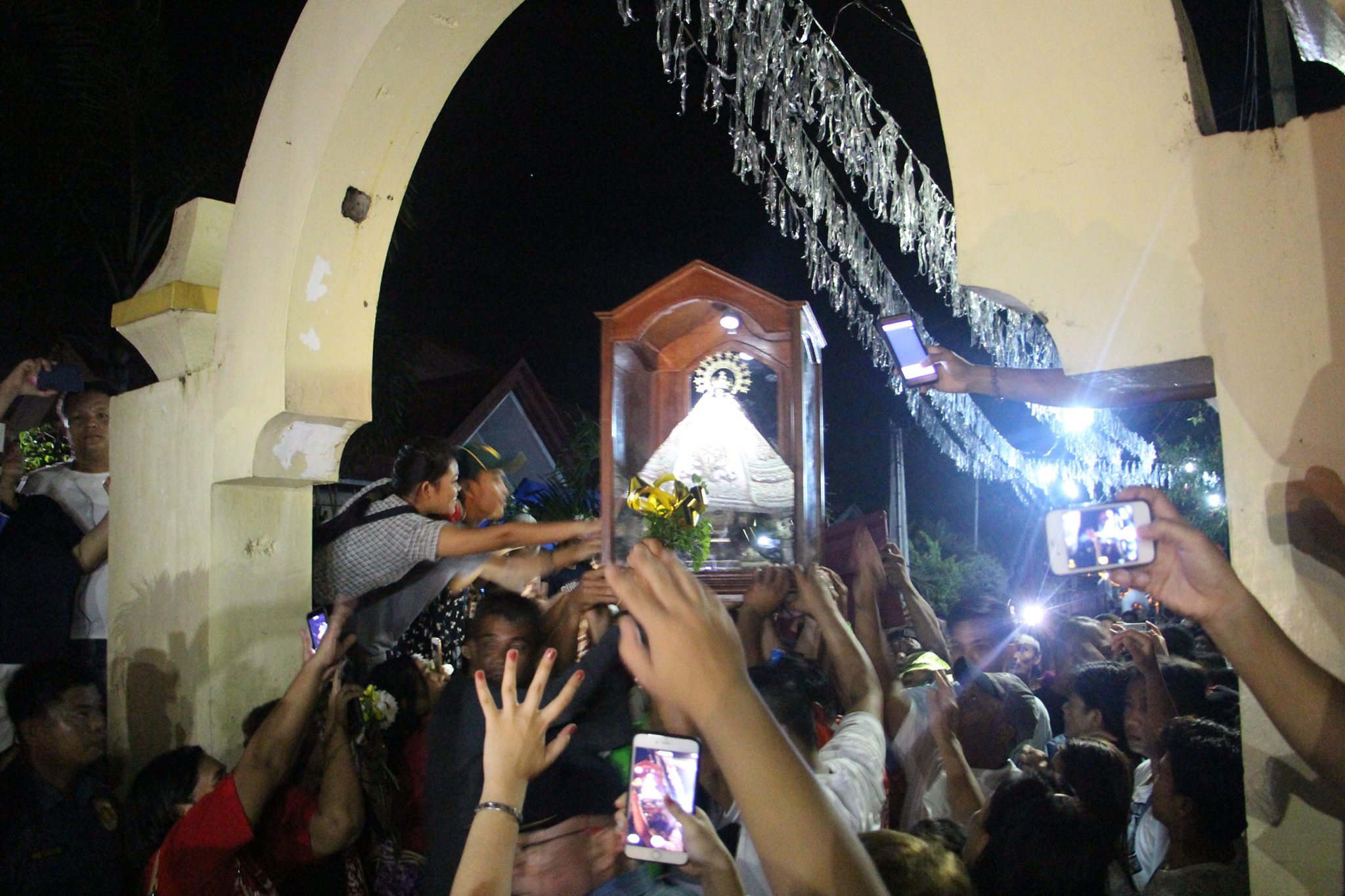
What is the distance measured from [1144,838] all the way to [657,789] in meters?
2.43

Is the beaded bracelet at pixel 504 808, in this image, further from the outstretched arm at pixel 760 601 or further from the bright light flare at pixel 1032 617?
the bright light flare at pixel 1032 617

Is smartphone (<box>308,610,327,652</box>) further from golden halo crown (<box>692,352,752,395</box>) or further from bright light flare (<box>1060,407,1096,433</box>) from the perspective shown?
bright light flare (<box>1060,407,1096,433</box>)

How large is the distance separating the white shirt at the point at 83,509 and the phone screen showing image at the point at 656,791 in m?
3.41

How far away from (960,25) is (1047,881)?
215cm

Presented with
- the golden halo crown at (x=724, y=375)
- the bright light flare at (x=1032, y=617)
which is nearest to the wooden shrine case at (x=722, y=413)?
the golden halo crown at (x=724, y=375)

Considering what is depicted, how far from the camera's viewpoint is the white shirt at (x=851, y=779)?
7.32 ft

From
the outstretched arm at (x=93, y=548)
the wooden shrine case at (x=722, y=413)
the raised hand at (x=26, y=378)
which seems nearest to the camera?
the raised hand at (x=26, y=378)

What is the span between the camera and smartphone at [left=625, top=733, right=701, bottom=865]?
5.95 ft

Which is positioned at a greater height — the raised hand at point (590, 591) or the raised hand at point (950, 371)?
the raised hand at point (950, 371)

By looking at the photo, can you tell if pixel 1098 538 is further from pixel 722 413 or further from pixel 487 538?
pixel 722 413

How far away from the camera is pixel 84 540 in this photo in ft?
14.1

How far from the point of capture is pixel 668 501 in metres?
4.61

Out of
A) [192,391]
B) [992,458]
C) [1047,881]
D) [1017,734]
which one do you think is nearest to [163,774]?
[192,391]

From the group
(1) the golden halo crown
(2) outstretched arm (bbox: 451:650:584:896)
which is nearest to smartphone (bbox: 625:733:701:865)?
(2) outstretched arm (bbox: 451:650:584:896)
